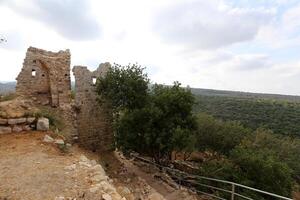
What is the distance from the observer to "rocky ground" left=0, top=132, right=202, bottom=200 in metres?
7.46

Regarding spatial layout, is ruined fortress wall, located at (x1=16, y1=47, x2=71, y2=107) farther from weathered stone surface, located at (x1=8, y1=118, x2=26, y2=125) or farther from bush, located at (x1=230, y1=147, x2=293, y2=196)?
bush, located at (x1=230, y1=147, x2=293, y2=196)

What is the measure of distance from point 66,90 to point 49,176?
24.6ft

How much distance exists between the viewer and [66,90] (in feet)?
50.2

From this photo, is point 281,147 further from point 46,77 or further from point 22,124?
point 22,124

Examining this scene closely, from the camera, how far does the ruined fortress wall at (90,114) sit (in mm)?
15406

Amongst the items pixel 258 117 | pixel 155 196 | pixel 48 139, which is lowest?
pixel 258 117

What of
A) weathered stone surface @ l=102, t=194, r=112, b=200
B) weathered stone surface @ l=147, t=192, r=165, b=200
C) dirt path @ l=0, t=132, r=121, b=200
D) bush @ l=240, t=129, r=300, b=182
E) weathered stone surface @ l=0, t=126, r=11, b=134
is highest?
weathered stone surface @ l=0, t=126, r=11, b=134

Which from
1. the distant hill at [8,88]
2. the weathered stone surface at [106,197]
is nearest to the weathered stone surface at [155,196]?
the weathered stone surface at [106,197]

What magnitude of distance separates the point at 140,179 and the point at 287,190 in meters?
7.15

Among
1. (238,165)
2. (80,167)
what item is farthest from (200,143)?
(80,167)

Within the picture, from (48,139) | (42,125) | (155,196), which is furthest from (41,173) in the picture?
(155,196)

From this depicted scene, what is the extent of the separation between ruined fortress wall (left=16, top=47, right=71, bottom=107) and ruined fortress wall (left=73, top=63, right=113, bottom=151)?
22.3 inches

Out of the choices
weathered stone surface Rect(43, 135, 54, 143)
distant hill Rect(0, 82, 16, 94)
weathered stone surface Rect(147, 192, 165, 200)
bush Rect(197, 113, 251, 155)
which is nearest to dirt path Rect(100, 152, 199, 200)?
weathered stone surface Rect(147, 192, 165, 200)

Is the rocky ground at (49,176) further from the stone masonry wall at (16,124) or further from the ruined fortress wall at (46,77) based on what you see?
the ruined fortress wall at (46,77)
